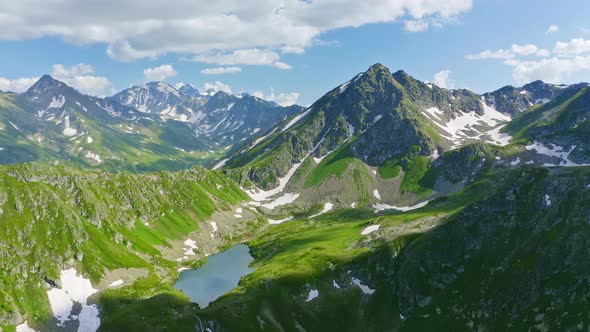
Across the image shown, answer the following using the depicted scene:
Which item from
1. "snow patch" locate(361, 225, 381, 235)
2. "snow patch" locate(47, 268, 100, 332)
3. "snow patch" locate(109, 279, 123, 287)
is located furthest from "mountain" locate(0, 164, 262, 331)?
"snow patch" locate(361, 225, 381, 235)

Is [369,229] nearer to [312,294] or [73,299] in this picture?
[312,294]

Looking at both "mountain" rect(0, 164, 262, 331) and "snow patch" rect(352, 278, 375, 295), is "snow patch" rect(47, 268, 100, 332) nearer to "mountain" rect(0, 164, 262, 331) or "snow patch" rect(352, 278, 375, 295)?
"mountain" rect(0, 164, 262, 331)

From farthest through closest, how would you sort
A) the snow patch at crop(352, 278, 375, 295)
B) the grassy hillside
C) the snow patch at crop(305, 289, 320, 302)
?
the snow patch at crop(352, 278, 375, 295) < the snow patch at crop(305, 289, 320, 302) < the grassy hillside

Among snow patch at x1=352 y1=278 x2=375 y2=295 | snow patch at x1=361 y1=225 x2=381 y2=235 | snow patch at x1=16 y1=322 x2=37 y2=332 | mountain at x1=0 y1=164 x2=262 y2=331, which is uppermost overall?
mountain at x1=0 y1=164 x2=262 y2=331

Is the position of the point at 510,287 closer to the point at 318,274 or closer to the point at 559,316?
the point at 559,316

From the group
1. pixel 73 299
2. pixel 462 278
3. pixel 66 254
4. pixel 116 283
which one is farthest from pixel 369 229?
pixel 66 254

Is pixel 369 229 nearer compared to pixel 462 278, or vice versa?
pixel 462 278

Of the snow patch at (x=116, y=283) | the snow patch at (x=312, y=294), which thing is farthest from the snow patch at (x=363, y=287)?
the snow patch at (x=116, y=283)

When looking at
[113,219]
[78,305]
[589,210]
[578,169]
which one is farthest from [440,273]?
[113,219]

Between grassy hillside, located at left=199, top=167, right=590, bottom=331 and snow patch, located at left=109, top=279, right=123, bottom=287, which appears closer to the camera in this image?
grassy hillside, located at left=199, top=167, right=590, bottom=331

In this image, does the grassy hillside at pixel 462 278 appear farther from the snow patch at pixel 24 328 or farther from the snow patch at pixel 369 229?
the snow patch at pixel 369 229

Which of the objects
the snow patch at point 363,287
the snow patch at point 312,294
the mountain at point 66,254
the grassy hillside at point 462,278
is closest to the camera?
the grassy hillside at point 462,278
